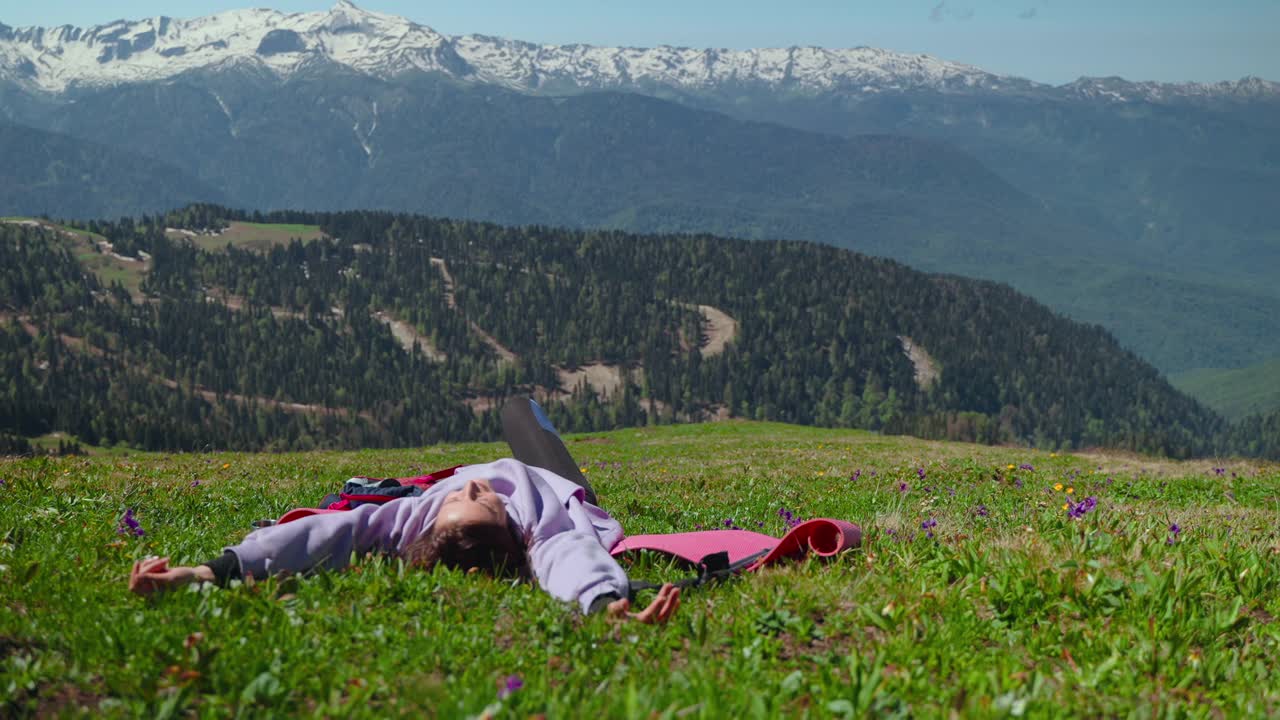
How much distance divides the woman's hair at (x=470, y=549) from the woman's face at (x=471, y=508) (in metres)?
0.04

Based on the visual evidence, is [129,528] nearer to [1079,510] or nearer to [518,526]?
[518,526]

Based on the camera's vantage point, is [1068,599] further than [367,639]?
Yes

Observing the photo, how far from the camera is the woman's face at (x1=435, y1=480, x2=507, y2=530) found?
22.6 feet

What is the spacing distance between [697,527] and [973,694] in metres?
6.90

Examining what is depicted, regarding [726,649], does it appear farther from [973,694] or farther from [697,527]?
[697,527]

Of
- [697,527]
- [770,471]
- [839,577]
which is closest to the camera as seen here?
[839,577]

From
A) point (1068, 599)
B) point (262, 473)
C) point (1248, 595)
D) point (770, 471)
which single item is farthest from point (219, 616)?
point (770, 471)

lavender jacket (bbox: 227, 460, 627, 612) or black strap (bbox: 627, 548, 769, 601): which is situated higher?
lavender jacket (bbox: 227, 460, 627, 612)

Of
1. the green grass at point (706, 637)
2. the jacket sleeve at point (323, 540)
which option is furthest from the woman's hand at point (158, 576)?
the jacket sleeve at point (323, 540)

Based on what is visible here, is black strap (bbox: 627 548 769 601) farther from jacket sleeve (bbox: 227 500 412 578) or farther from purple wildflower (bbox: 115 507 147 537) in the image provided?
purple wildflower (bbox: 115 507 147 537)

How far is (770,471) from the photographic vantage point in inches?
892

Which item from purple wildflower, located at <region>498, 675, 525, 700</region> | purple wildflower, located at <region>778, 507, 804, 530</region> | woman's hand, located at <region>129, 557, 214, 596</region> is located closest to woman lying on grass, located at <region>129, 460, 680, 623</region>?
woman's hand, located at <region>129, 557, 214, 596</region>

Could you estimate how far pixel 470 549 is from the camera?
694 cm

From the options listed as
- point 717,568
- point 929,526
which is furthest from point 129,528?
point 929,526
